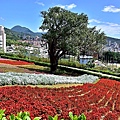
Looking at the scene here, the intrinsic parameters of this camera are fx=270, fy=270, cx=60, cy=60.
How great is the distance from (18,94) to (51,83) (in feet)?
21.7

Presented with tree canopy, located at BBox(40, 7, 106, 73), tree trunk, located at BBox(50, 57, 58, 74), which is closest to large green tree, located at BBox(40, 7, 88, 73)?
tree canopy, located at BBox(40, 7, 106, 73)

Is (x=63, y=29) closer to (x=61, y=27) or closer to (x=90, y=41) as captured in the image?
(x=61, y=27)

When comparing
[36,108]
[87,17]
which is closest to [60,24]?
[87,17]

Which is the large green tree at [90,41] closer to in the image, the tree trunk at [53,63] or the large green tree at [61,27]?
the large green tree at [61,27]

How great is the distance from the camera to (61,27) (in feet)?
98.8

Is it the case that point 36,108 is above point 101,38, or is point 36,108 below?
below

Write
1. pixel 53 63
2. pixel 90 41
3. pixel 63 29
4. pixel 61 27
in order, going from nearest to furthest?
pixel 63 29, pixel 61 27, pixel 53 63, pixel 90 41

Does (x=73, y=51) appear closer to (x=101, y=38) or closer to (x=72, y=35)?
(x=72, y=35)

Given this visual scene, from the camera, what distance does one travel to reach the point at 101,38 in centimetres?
5978

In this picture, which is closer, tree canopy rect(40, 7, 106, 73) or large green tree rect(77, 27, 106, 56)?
tree canopy rect(40, 7, 106, 73)

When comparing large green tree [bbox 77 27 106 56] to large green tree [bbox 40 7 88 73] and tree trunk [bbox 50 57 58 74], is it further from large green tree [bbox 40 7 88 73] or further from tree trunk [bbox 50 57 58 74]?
tree trunk [bbox 50 57 58 74]

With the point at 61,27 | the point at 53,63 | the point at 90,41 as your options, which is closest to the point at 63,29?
the point at 61,27

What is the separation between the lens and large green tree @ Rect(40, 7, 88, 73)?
29.6 meters

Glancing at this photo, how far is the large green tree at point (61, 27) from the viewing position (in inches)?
1167
